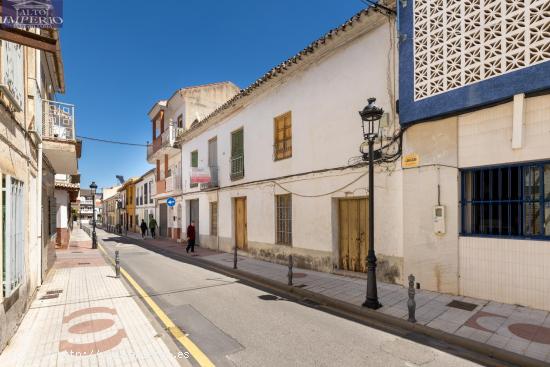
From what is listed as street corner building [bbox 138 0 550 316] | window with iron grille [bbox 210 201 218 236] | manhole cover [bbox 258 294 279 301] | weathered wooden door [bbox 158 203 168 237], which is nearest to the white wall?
weathered wooden door [bbox 158 203 168 237]

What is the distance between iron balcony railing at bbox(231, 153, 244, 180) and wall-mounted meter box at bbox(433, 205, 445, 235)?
8.39 meters

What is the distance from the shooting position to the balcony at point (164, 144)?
1973 cm

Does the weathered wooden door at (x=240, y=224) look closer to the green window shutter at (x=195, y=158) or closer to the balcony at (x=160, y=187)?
the green window shutter at (x=195, y=158)

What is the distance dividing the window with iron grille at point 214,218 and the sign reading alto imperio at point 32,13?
456 inches

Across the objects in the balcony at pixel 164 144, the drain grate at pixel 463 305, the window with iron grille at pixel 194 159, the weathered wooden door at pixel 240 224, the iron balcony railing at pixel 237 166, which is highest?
the balcony at pixel 164 144

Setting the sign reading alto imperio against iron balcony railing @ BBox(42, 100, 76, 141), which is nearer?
the sign reading alto imperio

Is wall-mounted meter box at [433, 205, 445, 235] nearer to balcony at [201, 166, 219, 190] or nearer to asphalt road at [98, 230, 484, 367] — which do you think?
asphalt road at [98, 230, 484, 367]

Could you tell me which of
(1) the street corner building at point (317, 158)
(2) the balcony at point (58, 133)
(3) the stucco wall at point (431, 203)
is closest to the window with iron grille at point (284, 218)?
(1) the street corner building at point (317, 158)

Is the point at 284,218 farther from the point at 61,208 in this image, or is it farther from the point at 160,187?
the point at 160,187

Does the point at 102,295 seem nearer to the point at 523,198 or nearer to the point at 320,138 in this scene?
the point at 320,138

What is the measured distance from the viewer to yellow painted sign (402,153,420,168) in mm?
7031

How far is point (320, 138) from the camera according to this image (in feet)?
31.0

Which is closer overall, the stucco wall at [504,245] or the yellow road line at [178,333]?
the yellow road line at [178,333]

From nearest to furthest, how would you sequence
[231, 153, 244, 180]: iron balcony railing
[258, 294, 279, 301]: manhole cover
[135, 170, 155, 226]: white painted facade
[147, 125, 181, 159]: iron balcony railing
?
→ [258, 294, 279, 301]: manhole cover, [231, 153, 244, 180]: iron balcony railing, [147, 125, 181, 159]: iron balcony railing, [135, 170, 155, 226]: white painted facade
